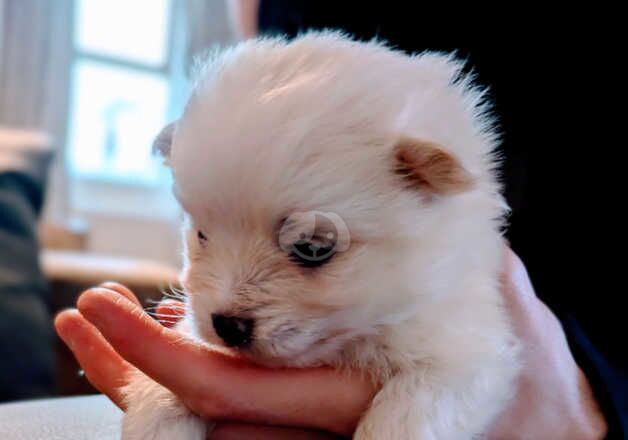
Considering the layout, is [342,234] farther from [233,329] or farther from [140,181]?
[140,181]

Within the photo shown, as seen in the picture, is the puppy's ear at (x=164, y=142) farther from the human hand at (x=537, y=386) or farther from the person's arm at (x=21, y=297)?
the person's arm at (x=21, y=297)

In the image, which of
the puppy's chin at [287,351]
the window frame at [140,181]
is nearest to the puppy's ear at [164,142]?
the puppy's chin at [287,351]

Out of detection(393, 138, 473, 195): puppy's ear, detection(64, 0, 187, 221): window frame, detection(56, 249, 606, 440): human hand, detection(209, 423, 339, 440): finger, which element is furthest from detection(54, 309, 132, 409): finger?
detection(64, 0, 187, 221): window frame

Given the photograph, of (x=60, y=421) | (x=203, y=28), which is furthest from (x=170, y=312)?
(x=203, y=28)

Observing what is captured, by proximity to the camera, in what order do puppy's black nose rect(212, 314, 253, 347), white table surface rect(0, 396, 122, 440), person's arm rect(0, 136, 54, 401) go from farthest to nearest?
person's arm rect(0, 136, 54, 401) < white table surface rect(0, 396, 122, 440) < puppy's black nose rect(212, 314, 253, 347)

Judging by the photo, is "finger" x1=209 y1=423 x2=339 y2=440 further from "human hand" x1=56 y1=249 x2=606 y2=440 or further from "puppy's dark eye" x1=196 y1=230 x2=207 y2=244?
"puppy's dark eye" x1=196 y1=230 x2=207 y2=244

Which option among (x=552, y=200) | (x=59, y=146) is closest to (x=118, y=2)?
(x=59, y=146)

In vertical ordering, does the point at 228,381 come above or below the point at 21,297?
above
